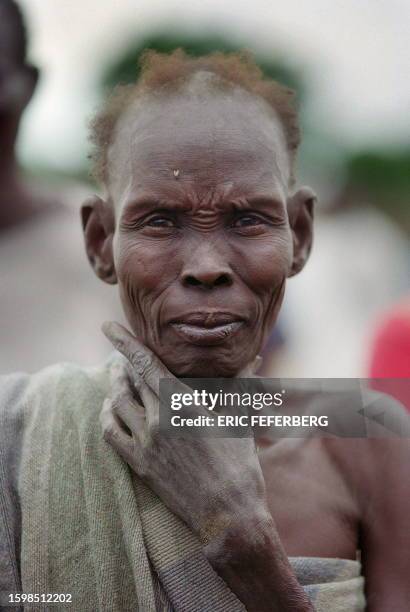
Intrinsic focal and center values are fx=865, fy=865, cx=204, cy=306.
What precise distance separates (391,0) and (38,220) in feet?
5.26

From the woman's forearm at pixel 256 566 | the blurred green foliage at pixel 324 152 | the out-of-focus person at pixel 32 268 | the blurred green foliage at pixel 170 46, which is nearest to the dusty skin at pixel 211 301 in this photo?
the woman's forearm at pixel 256 566

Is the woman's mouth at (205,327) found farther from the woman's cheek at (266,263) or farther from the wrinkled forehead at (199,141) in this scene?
the wrinkled forehead at (199,141)

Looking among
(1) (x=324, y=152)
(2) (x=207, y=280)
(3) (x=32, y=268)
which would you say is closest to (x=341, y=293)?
(1) (x=324, y=152)

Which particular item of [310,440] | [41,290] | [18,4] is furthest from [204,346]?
[18,4]

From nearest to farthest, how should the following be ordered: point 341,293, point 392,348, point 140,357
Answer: point 140,357 < point 392,348 < point 341,293

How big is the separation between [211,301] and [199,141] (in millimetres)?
272

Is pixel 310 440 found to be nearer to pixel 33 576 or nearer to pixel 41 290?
pixel 33 576

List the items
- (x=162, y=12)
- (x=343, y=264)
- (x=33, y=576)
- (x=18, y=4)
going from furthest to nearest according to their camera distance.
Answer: (x=343, y=264) → (x=18, y=4) → (x=162, y=12) → (x=33, y=576)

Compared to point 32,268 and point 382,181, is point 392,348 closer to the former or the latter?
point 32,268

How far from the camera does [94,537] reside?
144 centimetres

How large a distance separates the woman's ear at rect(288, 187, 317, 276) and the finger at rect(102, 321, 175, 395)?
0.33 m

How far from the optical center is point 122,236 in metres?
1.53

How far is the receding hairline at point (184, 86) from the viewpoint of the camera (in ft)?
4.99

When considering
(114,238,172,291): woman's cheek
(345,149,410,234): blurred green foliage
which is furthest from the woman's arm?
(345,149,410,234): blurred green foliage
